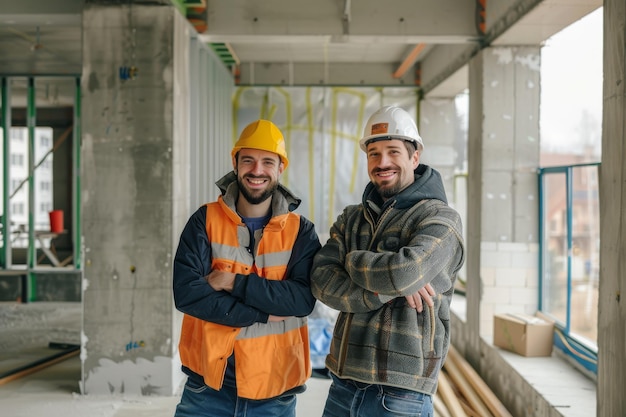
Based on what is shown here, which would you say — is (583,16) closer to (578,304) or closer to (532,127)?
(532,127)

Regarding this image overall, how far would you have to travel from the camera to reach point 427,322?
80.1 inches

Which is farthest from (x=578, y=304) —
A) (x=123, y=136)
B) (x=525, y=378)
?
(x=123, y=136)

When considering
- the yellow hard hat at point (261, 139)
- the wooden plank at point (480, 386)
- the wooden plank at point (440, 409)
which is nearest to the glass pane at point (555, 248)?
the wooden plank at point (480, 386)

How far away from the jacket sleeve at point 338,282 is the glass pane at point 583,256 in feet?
9.57

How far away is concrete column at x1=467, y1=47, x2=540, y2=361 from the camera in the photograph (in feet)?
17.3

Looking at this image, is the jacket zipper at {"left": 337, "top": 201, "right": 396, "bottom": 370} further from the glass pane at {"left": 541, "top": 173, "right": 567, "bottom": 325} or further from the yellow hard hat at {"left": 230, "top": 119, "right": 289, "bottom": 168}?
the glass pane at {"left": 541, "top": 173, "right": 567, "bottom": 325}

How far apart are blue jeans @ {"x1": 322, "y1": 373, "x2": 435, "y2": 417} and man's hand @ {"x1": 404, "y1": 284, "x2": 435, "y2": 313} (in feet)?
0.95

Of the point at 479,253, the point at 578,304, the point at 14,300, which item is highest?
the point at 479,253

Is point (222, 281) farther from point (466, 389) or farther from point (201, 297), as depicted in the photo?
point (466, 389)

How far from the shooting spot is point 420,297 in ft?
6.56

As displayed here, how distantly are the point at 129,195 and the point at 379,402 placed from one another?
10.3 ft

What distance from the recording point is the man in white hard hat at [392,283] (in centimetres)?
199

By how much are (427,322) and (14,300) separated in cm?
801

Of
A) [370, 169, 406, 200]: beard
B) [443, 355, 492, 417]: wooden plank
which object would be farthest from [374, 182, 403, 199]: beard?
[443, 355, 492, 417]: wooden plank
